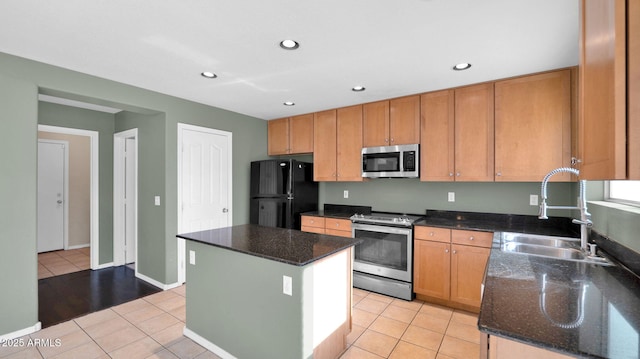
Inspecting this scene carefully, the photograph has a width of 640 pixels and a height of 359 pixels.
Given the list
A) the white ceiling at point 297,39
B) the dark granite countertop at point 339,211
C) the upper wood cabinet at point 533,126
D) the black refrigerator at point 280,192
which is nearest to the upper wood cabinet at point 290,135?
the black refrigerator at point 280,192

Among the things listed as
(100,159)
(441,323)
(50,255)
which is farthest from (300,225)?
(50,255)

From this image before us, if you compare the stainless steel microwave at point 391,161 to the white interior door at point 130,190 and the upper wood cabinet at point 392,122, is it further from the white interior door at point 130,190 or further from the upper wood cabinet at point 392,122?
the white interior door at point 130,190

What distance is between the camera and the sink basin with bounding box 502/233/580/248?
6.78 feet

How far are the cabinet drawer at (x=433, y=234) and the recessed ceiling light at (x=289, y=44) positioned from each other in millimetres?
2183

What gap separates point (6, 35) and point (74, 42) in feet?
1.37

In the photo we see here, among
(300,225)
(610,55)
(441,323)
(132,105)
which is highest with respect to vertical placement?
(132,105)

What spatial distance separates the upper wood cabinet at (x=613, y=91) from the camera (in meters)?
0.72

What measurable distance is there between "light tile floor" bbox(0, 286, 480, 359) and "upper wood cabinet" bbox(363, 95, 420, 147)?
1.89 m

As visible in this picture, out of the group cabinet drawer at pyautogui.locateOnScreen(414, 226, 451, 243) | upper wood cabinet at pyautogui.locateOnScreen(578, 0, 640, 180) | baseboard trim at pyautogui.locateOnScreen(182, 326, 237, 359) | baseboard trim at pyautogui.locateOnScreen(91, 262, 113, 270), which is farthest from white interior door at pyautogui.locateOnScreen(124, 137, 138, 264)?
upper wood cabinet at pyautogui.locateOnScreen(578, 0, 640, 180)

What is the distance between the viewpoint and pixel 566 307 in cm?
102

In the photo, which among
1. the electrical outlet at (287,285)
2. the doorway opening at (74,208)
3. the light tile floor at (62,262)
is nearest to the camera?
the electrical outlet at (287,285)

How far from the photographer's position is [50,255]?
4.84 meters

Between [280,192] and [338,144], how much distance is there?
3.49 feet

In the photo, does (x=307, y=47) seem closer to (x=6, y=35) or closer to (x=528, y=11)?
(x=528, y=11)
